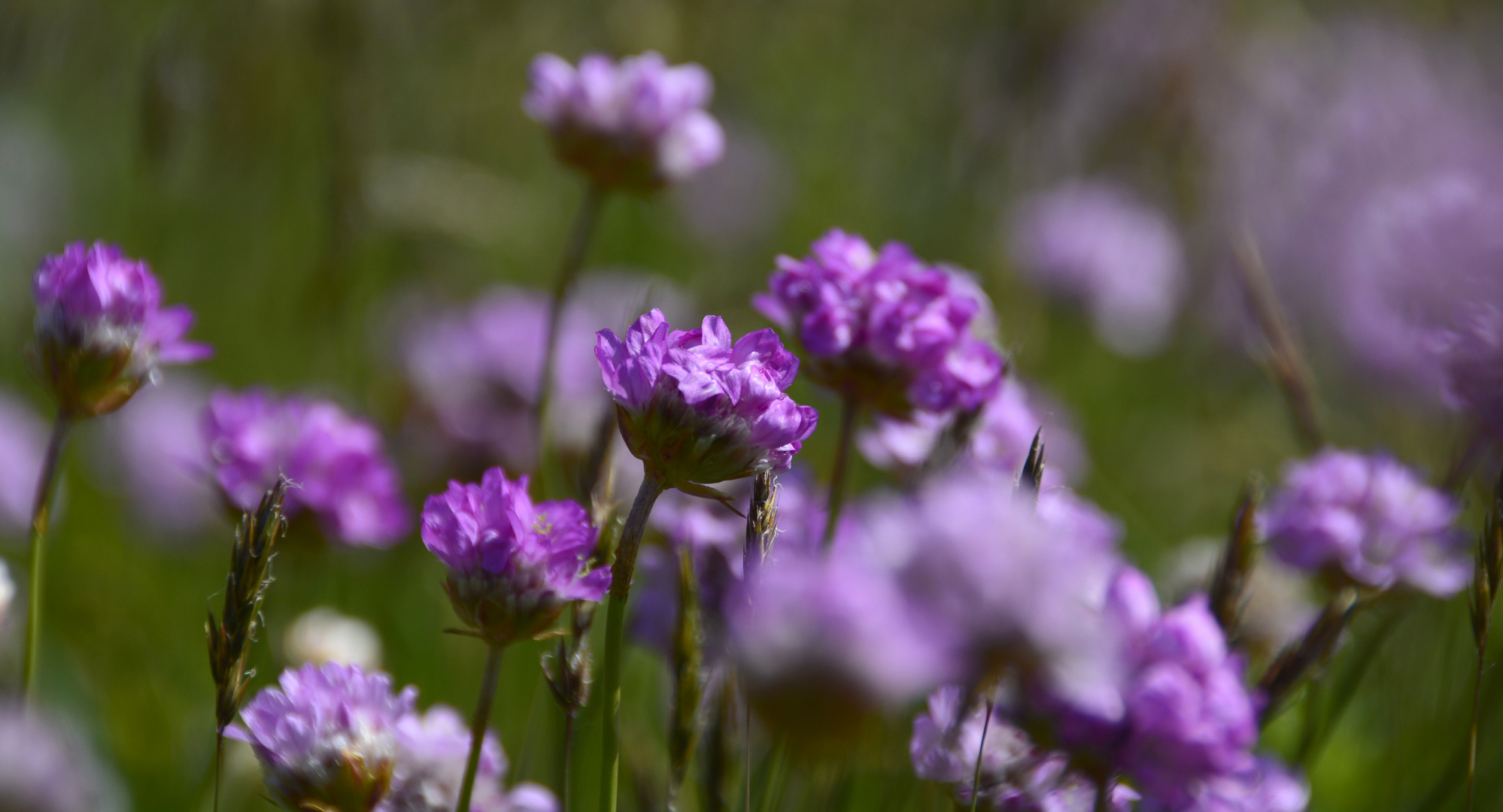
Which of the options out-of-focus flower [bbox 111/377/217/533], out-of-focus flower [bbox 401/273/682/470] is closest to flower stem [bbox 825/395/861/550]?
out-of-focus flower [bbox 401/273/682/470]

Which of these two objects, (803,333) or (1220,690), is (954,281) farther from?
(1220,690)

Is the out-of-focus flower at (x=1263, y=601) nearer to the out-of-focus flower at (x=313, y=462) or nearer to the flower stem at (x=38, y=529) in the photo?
the out-of-focus flower at (x=313, y=462)

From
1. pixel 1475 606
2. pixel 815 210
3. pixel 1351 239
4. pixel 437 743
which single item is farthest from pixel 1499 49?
pixel 437 743

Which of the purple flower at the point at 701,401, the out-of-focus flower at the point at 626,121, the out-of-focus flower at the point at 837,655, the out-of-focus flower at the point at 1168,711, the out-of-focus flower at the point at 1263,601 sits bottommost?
the out-of-focus flower at the point at 1263,601

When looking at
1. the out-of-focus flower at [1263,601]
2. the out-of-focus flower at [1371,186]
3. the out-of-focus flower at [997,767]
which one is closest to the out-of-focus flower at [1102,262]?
the out-of-focus flower at [1371,186]

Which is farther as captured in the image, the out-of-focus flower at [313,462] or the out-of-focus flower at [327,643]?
the out-of-focus flower at [327,643]

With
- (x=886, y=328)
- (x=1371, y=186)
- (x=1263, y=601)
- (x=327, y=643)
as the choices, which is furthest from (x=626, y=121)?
(x=1371, y=186)

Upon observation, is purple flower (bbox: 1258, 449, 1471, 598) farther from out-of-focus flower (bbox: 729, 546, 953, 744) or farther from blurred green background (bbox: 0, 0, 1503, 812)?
out-of-focus flower (bbox: 729, 546, 953, 744)
